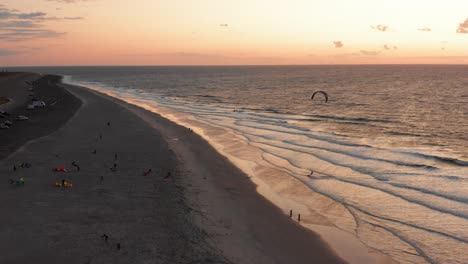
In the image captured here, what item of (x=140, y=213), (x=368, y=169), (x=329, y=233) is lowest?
(x=329, y=233)

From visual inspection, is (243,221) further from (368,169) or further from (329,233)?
(368,169)

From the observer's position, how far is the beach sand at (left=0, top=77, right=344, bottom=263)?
18.0 meters

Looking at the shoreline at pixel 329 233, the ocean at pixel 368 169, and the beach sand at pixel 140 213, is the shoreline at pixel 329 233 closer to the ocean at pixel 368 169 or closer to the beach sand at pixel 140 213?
the ocean at pixel 368 169

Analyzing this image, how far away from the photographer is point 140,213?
73.6 feet

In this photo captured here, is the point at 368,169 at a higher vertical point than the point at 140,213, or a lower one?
lower

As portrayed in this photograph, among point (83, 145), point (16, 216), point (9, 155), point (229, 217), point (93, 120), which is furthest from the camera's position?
point (93, 120)

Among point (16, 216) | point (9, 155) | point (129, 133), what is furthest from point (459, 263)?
point (129, 133)

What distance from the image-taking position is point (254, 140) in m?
47.4

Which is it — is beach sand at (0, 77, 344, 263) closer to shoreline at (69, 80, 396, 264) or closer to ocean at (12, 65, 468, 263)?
shoreline at (69, 80, 396, 264)

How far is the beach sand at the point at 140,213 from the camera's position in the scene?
59.1 ft

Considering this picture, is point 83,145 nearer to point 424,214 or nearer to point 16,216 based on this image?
point 16,216

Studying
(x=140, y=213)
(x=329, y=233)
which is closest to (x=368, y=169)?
(x=329, y=233)

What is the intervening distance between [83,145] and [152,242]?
947 inches

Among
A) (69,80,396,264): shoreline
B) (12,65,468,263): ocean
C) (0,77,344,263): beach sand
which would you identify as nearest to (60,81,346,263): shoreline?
(0,77,344,263): beach sand
